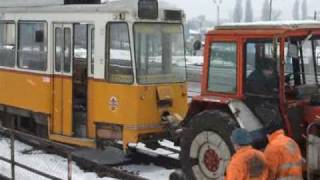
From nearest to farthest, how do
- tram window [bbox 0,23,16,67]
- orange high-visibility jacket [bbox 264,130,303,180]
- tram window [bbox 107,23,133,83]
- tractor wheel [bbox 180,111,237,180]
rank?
orange high-visibility jacket [bbox 264,130,303,180]
tractor wheel [bbox 180,111,237,180]
tram window [bbox 107,23,133,83]
tram window [bbox 0,23,16,67]

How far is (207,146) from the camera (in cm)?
913

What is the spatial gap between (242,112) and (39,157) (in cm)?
498

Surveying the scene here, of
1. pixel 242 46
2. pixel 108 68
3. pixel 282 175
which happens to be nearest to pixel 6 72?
pixel 108 68

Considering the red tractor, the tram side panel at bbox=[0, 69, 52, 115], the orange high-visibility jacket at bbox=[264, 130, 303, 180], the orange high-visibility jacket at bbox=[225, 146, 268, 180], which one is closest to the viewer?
the orange high-visibility jacket at bbox=[225, 146, 268, 180]

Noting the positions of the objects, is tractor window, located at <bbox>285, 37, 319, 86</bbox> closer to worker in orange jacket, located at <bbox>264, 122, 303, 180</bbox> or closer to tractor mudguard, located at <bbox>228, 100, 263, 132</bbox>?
tractor mudguard, located at <bbox>228, 100, 263, 132</bbox>

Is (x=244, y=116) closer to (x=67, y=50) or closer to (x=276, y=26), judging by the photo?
(x=276, y=26)

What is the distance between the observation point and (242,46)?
28.7ft

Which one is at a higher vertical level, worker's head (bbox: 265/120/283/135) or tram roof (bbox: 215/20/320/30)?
tram roof (bbox: 215/20/320/30)

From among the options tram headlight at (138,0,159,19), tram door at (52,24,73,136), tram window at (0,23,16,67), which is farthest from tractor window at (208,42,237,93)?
tram window at (0,23,16,67)

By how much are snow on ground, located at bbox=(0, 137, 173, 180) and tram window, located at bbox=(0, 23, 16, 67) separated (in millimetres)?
2097

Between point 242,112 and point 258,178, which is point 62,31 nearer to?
point 242,112

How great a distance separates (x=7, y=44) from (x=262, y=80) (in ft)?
25.1

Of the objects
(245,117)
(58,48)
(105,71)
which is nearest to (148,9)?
(105,71)

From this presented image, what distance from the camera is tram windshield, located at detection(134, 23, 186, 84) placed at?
457 inches
